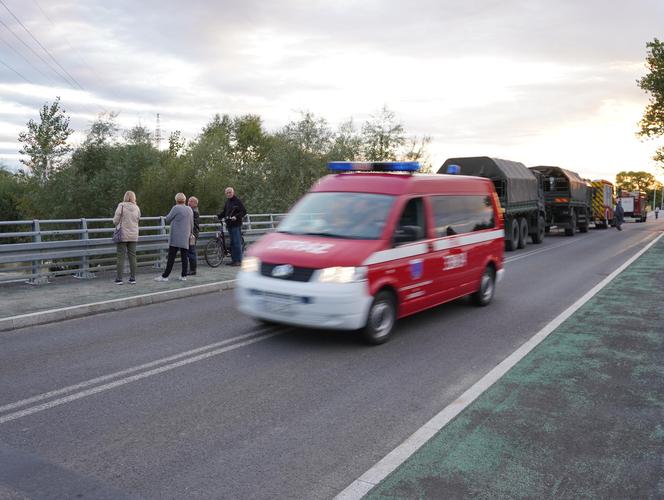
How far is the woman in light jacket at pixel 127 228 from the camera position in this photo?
1080cm

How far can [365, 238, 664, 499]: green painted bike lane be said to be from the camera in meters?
3.43

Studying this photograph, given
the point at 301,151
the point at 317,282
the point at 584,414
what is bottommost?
the point at 584,414

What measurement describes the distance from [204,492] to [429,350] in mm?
3743

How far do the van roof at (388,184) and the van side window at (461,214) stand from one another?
0.17 metres

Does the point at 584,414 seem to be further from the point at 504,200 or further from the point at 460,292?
the point at 504,200

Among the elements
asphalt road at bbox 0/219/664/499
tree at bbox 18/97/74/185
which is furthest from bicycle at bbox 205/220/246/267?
tree at bbox 18/97/74/185

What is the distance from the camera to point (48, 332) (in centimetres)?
745

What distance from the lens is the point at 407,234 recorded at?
7102mm

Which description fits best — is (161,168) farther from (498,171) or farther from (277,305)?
(277,305)

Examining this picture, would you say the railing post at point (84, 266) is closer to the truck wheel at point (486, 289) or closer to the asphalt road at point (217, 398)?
the asphalt road at point (217, 398)

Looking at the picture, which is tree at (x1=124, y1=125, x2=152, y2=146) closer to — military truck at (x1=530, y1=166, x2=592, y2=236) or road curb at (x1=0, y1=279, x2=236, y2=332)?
military truck at (x1=530, y1=166, x2=592, y2=236)

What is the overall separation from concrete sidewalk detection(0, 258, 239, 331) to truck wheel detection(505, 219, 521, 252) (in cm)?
1080

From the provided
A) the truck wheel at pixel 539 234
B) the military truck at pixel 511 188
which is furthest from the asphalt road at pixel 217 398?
the truck wheel at pixel 539 234

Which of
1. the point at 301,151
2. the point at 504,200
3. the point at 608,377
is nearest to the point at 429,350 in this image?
the point at 608,377
